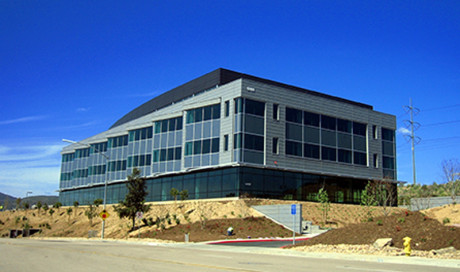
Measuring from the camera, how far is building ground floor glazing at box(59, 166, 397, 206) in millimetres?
46469

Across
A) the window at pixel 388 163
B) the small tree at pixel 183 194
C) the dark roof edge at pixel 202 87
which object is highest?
the dark roof edge at pixel 202 87

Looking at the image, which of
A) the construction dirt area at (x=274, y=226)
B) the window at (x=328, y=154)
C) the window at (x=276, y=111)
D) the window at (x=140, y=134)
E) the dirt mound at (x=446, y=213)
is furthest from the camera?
the window at (x=140, y=134)

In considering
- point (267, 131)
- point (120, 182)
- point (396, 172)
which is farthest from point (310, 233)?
point (120, 182)

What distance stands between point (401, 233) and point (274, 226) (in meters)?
17.1

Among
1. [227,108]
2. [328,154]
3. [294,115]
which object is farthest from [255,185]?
[328,154]

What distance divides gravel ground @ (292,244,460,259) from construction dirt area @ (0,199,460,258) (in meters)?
0.05

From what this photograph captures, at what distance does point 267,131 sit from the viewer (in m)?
48.0

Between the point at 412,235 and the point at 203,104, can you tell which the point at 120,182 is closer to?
→ the point at 203,104

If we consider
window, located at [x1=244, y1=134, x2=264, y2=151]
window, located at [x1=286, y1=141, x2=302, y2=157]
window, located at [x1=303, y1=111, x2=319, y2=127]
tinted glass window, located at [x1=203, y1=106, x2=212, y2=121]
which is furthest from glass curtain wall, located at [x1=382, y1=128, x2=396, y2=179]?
tinted glass window, located at [x1=203, y1=106, x2=212, y2=121]

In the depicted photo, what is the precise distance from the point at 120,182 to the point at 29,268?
53.7 meters

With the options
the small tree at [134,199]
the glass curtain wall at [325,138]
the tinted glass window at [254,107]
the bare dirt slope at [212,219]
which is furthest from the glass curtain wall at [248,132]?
the small tree at [134,199]

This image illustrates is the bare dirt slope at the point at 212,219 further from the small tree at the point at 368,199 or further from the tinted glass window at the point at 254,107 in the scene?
the tinted glass window at the point at 254,107

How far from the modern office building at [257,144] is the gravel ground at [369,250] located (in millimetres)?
21400

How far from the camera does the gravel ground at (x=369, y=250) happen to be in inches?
794
